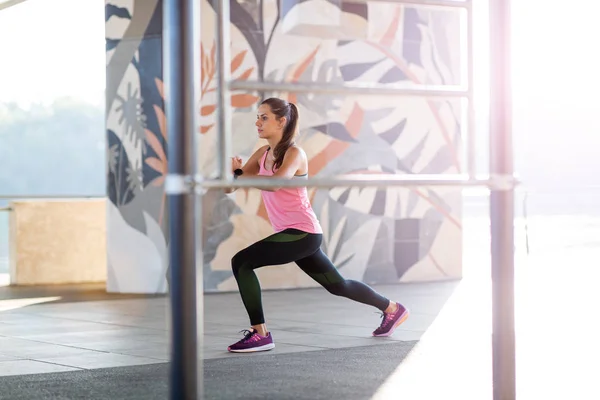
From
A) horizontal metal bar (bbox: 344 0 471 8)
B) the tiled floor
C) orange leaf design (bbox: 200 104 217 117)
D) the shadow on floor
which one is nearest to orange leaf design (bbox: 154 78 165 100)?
orange leaf design (bbox: 200 104 217 117)

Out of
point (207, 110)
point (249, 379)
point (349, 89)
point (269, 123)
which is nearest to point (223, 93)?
point (349, 89)

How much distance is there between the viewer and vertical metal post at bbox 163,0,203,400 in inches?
121

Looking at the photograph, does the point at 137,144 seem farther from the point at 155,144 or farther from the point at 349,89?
the point at 349,89

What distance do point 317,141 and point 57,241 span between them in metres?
3.61

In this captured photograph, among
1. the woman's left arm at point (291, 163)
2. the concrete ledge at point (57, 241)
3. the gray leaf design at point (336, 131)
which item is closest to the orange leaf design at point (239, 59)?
the gray leaf design at point (336, 131)

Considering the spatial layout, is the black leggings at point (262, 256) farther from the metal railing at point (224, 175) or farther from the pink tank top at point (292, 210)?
the metal railing at point (224, 175)

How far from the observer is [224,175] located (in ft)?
10.5

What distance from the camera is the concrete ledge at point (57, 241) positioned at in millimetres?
12570

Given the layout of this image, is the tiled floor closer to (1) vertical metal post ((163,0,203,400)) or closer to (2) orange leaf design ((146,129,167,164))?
(2) orange leaf design ((146,129,167,164))

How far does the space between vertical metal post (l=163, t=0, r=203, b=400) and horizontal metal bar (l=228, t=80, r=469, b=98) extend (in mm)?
203

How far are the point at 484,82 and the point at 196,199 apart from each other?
1.27 meters

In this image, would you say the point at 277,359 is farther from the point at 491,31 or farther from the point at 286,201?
the point at 491,31

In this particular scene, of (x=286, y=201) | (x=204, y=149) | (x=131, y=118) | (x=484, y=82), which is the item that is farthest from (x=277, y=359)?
(x=131, y=118)

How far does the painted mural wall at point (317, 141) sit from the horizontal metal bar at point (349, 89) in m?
6.62
